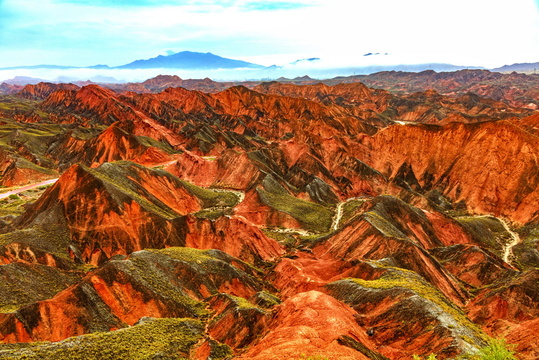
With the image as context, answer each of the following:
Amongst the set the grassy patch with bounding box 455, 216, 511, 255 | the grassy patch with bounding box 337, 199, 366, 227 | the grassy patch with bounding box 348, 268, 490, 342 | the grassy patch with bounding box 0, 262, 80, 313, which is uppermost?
the grassy patch with bounding box 0, 262, 80, 313

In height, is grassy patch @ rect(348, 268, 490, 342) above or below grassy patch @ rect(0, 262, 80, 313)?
below

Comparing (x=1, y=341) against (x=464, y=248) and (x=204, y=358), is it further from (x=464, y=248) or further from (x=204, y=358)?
(x=464, y=248)

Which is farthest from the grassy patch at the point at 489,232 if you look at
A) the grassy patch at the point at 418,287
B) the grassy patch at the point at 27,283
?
the grassy patch at the point at 27,283

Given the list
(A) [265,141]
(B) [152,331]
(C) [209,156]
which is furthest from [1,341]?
(A) [265,141]

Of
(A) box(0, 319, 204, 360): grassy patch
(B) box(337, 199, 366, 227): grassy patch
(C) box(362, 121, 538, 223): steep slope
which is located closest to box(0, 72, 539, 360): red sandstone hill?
(A) box(0, 319, 204, 360): grassy patch

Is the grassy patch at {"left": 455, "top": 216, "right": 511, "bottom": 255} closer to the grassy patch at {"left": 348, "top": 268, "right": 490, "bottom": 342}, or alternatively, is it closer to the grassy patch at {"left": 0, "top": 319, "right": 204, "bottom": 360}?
the grassy patch at {"left": 348, "top": 268, "right": 490, "bottom": 342}

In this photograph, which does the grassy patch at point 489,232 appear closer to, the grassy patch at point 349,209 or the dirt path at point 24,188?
the grassy patch at point 349,209
